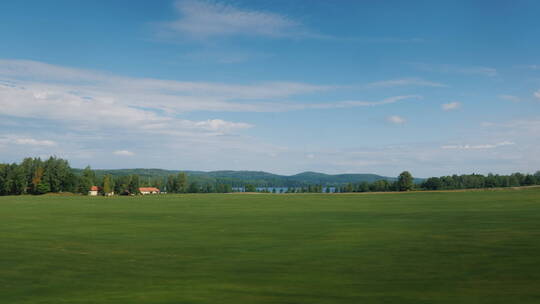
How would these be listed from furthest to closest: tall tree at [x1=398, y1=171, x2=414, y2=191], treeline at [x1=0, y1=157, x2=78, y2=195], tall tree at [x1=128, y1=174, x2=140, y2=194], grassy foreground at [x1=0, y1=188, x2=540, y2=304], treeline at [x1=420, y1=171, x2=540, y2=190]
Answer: tall tree at [x1=128, y1=174, x2=140, y2=194], treeline at [x1=420, y1=171, x2=540, y2=190], tall tree at [x1=398, y1=171, x2=414, y2=191], treeline at [x1=0, y1=157, x2=78, y2=195], grassy foreground at [x1=0, y1=188, x2=540, y2=304]

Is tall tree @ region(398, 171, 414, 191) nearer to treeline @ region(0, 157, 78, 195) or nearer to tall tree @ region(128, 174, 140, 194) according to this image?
tall tree @ region(128, 174, 140, 194)

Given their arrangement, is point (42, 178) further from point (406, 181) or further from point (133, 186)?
point (406, 181)

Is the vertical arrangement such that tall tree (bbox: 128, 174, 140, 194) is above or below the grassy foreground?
above

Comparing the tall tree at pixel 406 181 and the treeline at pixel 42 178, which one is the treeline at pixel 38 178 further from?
the tall tree at pixel 406 181

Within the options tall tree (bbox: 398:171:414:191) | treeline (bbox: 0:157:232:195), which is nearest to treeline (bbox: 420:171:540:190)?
tall tree (bbox: 398:171:414:191)

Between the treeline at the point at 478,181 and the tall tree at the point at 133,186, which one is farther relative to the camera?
the tall tree at the point at 133,186

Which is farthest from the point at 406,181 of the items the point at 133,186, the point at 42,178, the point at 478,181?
the point at 42,178

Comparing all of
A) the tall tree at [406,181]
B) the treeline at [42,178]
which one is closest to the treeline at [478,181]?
the tall tree at [406,181]

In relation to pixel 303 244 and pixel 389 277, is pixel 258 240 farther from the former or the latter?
pixel 389 277

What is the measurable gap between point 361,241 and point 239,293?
12175mm

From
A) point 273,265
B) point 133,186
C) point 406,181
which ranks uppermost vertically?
point 406,181

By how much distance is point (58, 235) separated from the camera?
→ 89.9 feet

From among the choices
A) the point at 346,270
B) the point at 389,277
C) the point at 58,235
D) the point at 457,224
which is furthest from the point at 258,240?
the point at 457,224

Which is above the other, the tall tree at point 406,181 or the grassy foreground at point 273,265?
the tall tree at point 406,181
